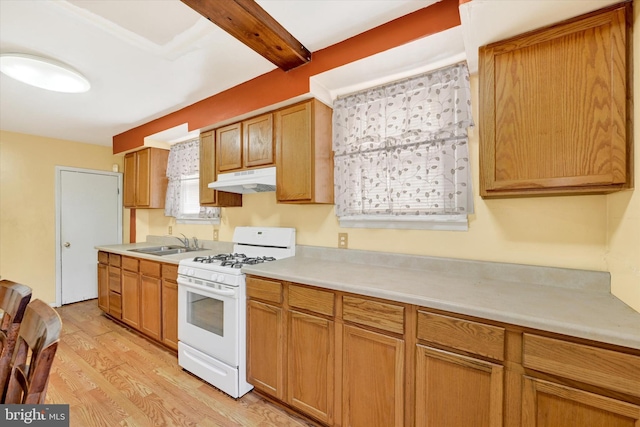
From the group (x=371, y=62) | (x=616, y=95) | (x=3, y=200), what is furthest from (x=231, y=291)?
(x=3, y=200)

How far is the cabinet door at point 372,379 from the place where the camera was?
4.48ft

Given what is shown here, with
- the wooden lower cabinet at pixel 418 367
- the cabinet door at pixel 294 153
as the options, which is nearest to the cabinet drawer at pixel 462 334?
the wooden lower cabinet at pixel 418 367

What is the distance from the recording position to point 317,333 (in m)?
1.62

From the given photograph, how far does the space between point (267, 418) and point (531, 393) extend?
58.6 inches

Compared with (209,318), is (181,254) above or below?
above

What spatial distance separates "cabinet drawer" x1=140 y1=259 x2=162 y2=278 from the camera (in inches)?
103

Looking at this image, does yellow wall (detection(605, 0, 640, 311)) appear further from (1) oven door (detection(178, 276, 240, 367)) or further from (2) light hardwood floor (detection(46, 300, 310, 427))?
(1) oven door (detection(178, 276, 240, 367))

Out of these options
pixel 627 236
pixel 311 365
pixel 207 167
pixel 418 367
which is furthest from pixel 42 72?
Result: pixel 627 236

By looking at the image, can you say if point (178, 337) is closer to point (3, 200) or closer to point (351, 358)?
point (351, 358)

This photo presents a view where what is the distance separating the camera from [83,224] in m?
3.99

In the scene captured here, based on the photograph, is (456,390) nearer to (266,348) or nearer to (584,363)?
(584,363)

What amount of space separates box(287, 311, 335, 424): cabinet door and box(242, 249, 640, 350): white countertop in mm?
264

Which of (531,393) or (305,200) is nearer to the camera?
(531,393)

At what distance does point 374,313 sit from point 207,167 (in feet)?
7.12
